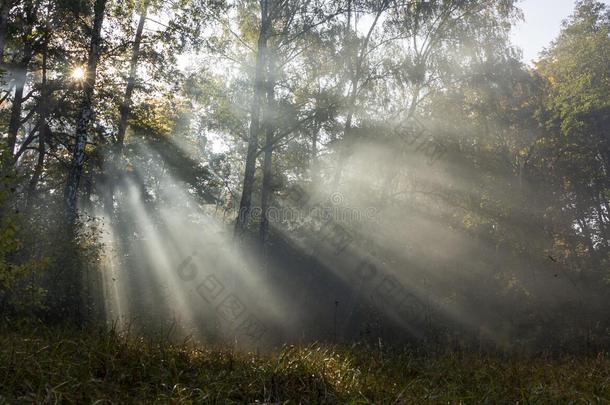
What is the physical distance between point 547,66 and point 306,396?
2014cm

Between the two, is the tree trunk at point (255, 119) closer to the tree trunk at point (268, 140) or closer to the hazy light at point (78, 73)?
the tree trunk at point (268, 140)

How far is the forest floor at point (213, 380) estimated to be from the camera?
4227mm

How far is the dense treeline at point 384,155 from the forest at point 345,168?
9cm

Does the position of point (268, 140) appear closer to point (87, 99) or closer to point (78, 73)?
point (87, 99)

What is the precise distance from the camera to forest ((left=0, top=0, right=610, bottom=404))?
1244cm

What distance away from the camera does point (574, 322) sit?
15406 millimetres

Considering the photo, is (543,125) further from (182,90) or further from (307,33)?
(182,90)

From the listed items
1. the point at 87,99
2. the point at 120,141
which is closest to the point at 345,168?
the point at 120,141

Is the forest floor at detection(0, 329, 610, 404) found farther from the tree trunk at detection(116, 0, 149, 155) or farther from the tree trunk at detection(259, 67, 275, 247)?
the tree trunk at detection(116, 0, 149, 155)

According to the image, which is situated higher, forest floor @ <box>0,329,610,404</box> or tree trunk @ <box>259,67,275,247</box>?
tree trunk @ <box>259,67,275,247</box>

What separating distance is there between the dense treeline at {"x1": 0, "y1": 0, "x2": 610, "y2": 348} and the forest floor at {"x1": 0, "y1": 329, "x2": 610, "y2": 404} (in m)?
7.45

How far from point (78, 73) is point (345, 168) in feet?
35.2

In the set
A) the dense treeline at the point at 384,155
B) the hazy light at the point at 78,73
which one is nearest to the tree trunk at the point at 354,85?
the dense treeline at the point at 384,155

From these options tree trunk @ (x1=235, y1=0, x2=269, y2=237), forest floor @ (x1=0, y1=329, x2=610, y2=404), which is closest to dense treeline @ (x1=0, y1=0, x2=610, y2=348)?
tree trunk @ (x1=235, y1=0, x2=269, y2=237)
